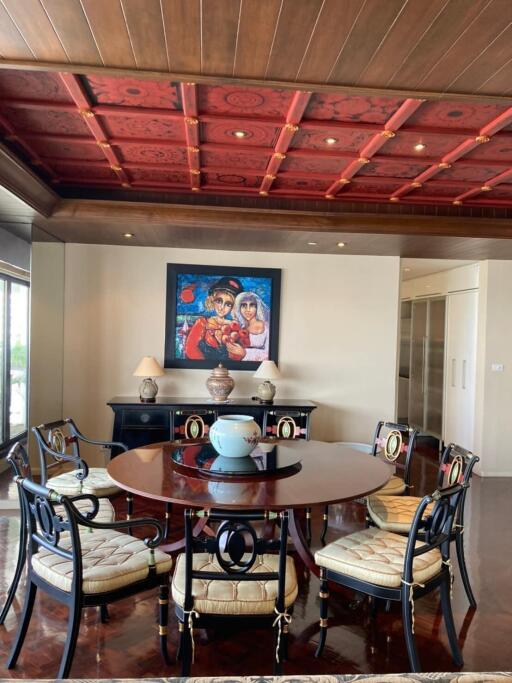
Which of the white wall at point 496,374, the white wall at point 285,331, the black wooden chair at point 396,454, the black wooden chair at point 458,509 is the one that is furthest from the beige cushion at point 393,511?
the white wall at point 496,374

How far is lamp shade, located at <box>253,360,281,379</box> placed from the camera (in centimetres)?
488

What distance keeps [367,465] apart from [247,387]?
2.62 m

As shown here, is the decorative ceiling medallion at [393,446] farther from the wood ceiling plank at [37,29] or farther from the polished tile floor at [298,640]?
the wood ceiling plank at [37,29]

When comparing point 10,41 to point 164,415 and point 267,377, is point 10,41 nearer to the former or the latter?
point 164,415

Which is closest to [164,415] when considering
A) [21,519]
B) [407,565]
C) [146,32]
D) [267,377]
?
[267,377]

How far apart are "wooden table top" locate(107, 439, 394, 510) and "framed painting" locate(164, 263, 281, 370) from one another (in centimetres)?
229

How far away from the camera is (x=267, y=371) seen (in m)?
4.89

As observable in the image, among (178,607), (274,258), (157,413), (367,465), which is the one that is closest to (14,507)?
(157,413)

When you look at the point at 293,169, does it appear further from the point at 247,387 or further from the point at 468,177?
the point at 247,387

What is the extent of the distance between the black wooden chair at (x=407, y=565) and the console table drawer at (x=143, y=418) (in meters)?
2.65

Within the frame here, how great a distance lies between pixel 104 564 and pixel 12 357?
4.21m

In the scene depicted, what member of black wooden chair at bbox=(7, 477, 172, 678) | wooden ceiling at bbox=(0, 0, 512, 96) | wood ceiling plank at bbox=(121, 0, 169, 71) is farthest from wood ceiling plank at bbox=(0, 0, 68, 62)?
black wooden chair at bbox=(7, 477, 172, 678)

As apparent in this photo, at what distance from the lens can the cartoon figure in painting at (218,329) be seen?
5121 millimetres

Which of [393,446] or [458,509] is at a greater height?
[393,446]
